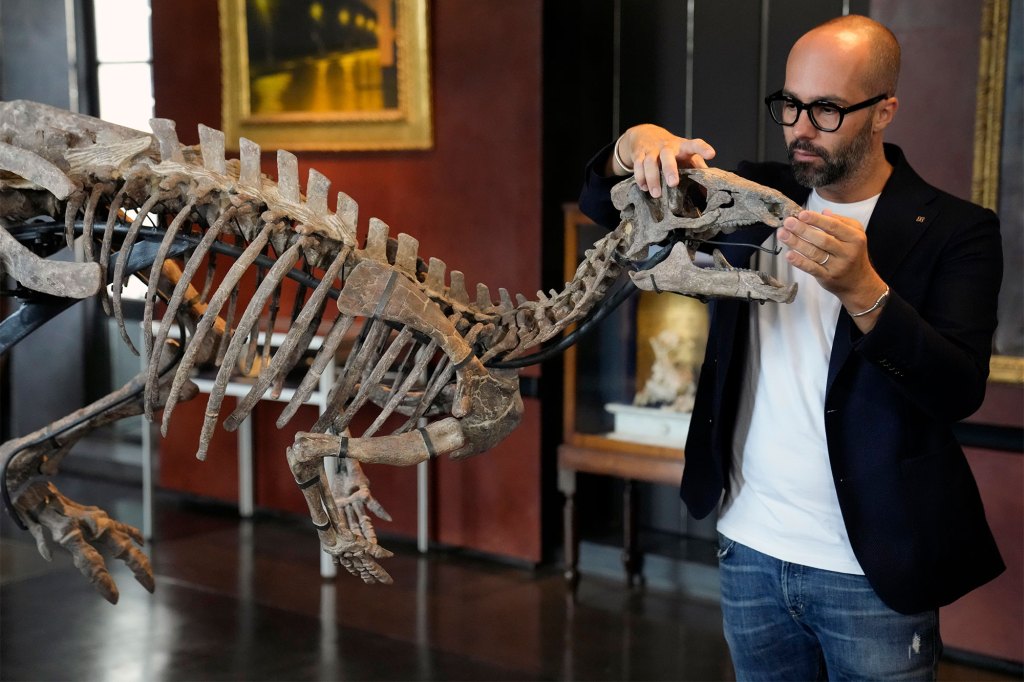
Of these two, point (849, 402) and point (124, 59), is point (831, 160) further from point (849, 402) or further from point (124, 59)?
point (124, 59)

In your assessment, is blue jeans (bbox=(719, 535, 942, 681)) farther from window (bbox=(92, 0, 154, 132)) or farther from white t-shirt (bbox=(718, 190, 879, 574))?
A: window (bbox=(92, 0, 154, 132))

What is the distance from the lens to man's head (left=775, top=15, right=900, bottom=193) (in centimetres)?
191

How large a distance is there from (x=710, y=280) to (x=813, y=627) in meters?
0.73

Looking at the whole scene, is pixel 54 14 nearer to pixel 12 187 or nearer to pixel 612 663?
pixel 12 187

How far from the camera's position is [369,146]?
17.7ft

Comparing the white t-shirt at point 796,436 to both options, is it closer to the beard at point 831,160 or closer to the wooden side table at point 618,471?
the beard at point 831,160

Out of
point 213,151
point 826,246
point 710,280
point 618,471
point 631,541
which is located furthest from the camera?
point 631,541

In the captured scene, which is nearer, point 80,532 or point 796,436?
point 796,436

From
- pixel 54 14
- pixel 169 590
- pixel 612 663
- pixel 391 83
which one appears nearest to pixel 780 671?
pixel 612 663

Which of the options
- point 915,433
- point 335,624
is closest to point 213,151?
point 915,433

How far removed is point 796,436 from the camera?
6.75 feet

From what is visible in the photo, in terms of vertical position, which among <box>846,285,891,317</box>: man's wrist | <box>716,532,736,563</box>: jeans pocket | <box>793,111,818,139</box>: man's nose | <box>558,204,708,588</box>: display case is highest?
<box>793,111,818,139</box>: man's nose

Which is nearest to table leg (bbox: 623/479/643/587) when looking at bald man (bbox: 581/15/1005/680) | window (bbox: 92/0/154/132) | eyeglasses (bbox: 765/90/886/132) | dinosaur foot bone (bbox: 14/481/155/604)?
dinosaur foot bone (bbox: 14/481/155/604)

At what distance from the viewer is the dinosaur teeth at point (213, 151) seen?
7.97 ft
